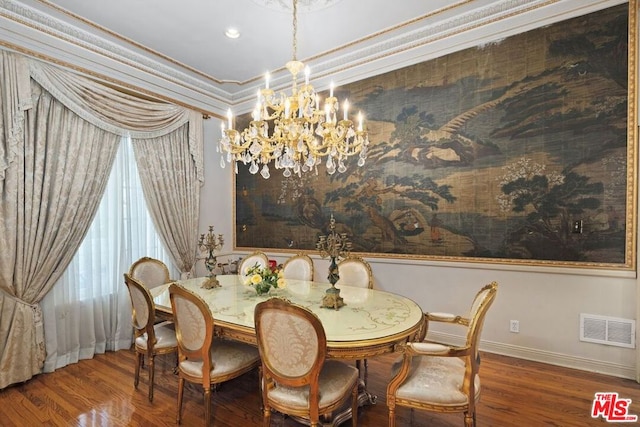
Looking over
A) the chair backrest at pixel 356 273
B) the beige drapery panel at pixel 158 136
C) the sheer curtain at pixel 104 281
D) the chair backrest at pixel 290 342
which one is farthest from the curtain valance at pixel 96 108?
the chair backrest at pixel 290 342

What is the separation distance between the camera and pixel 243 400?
2.38 metres

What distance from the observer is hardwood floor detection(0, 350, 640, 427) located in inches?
83.8

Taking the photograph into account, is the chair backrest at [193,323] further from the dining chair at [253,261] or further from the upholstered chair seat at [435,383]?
the dining chair at [253,261]

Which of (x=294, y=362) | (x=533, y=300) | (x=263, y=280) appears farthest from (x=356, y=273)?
(x=533, y=300)

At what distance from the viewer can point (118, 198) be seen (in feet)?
11.8

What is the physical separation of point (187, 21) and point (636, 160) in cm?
405

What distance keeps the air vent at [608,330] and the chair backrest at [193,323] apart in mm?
3019

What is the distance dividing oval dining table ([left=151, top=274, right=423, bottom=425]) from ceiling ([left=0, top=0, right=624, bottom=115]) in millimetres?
2508

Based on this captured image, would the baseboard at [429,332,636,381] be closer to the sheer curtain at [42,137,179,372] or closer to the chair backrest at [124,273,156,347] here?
the chair backrest at [124,273,156,347]

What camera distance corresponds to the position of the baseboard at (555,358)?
2584 millimetres

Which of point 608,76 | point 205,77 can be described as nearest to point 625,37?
point 608,76

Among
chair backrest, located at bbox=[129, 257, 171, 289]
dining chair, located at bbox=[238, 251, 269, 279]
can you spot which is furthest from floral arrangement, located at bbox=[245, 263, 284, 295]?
chair backrest, located at bbox=[129, 257, 171, 289]

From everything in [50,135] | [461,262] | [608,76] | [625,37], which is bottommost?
[461,262]

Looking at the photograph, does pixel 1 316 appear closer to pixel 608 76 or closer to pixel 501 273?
pixel 501 273
